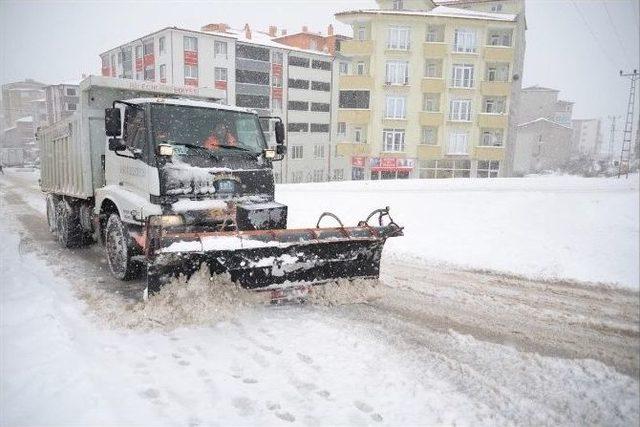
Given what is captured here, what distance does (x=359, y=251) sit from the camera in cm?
516

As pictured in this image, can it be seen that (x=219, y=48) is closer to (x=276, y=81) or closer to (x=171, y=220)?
(x=276, y=81)

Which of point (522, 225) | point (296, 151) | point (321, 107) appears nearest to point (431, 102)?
point (321, 107)

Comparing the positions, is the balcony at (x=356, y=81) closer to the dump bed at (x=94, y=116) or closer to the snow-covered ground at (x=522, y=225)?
the snow-covered ground at (x=522, y=225)

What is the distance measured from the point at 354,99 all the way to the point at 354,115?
178 centimetres

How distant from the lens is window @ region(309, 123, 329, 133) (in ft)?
148

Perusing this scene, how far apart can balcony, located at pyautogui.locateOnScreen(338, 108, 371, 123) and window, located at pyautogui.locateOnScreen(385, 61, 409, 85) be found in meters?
3.04

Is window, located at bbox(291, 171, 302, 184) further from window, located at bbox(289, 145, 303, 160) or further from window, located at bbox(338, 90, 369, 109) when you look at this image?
window, located at bbox(338, 90, 369, 109)

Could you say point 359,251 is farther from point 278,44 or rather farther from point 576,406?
point 278,44

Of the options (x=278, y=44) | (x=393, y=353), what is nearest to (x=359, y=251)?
(x=393, y=353)

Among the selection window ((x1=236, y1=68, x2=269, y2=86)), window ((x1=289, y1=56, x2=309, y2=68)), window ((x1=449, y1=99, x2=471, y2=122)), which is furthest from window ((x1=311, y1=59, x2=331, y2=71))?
window ((x1=449, y1=99, x2=471, y2=122))

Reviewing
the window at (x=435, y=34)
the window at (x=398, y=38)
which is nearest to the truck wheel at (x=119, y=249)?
the window at (x=398, y=38)

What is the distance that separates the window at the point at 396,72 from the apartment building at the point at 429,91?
0.08m

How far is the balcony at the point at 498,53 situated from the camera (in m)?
32.1

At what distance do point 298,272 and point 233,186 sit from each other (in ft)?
4.59
